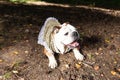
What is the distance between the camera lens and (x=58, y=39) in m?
5.27

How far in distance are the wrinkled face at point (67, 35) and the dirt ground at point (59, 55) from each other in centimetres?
59

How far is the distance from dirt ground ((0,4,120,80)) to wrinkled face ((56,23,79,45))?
59cm

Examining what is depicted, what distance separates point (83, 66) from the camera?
561 cm

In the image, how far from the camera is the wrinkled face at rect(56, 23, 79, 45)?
513 centimetres

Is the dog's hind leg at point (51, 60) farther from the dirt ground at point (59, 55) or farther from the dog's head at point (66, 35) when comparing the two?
the dog's head at point (66, 35)

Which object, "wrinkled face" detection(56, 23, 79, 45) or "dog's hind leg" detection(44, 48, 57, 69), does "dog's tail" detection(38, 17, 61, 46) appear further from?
"wrinkled face" detection(56, 23, 79, 45)

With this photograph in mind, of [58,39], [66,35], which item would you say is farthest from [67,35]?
[58,39]

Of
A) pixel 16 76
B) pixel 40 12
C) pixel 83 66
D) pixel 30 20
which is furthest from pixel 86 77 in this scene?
pixel 40 12

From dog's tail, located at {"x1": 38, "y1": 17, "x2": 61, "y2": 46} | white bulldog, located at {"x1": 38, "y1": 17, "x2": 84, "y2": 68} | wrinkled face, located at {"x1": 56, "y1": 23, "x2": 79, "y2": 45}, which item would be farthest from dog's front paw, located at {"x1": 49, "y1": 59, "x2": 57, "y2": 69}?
wrinkled face, located at {"x1": 56, "y1": 23, "x2": 79, "y2": 45}

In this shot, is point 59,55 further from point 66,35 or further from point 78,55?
point 66,35

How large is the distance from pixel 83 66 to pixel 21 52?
1.30 metres

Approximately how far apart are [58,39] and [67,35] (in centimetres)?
23

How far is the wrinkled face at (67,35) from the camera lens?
513cm

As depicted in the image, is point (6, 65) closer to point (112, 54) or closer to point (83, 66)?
point (83, 66)
